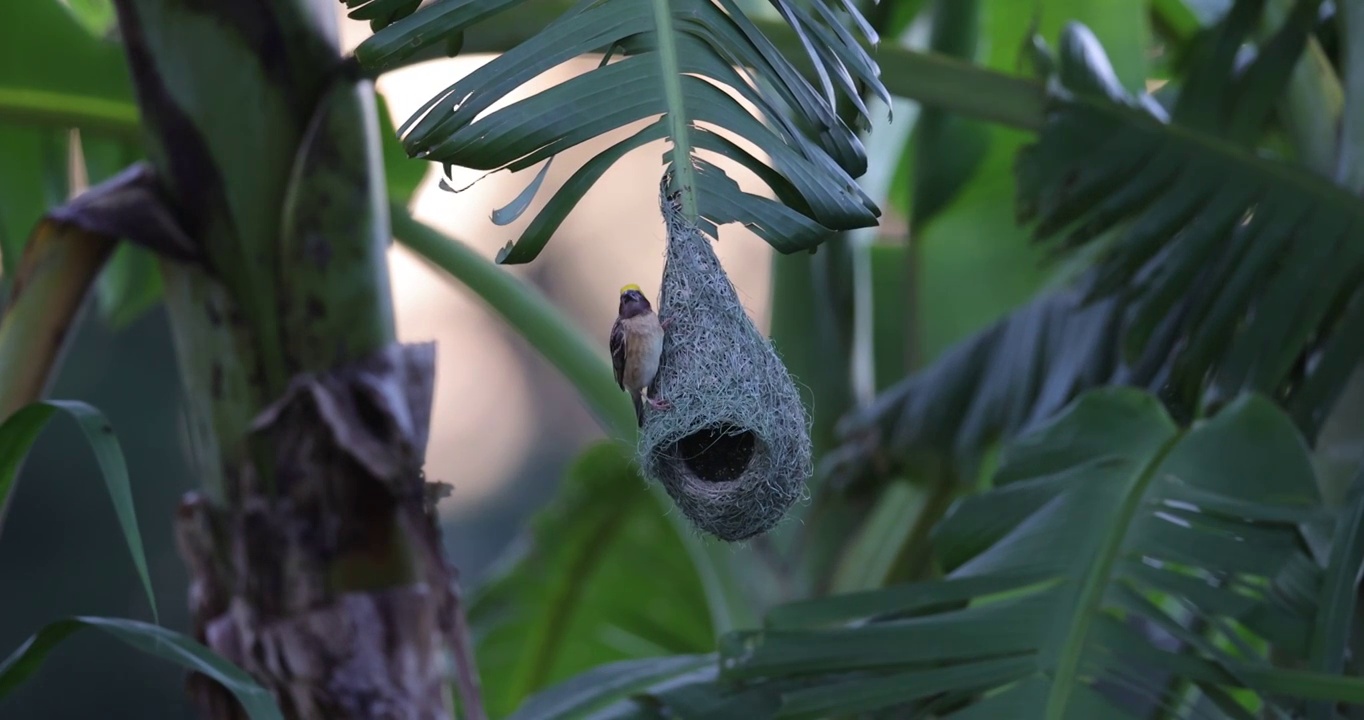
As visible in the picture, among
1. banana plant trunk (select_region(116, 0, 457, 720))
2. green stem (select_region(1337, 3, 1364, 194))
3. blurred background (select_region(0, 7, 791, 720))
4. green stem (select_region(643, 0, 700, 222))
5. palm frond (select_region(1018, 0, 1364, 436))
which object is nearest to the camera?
green stem (select_region(643, 0, 700, 222))

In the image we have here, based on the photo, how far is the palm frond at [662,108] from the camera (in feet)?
2.10

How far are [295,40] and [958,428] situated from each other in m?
0.95

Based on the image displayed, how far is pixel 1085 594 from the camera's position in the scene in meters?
1.02

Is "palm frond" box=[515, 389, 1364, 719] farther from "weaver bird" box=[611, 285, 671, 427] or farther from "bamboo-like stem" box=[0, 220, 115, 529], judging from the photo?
"bamboo-like stem" box=[0, 220, 115, 529]

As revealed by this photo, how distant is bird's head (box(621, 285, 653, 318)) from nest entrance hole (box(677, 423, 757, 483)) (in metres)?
0.11

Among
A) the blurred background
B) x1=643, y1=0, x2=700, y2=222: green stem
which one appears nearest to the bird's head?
x1=643, y1=0, x2=700, y2=222: green stem

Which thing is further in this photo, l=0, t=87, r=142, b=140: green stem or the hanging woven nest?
l=0, t=87, r=142, b=140: green stem

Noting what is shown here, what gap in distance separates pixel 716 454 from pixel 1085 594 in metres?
0.38

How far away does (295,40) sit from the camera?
1.11 meters

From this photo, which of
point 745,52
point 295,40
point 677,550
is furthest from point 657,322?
point 677,550

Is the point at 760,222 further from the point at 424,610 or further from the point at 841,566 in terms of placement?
the point at 841,566

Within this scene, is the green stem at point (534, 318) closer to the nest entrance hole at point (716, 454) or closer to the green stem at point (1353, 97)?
the nest entrance hole at point (716, 454)

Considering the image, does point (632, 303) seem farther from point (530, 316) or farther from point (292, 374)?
point (530, 316)

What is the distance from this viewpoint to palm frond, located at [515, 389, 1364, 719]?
3.25ft
